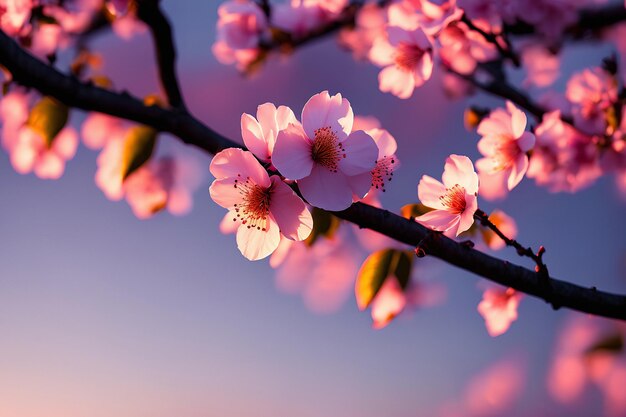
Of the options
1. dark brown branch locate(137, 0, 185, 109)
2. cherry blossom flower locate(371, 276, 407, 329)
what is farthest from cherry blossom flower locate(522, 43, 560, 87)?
dark brown branch locate(137, 0, 185, 109)

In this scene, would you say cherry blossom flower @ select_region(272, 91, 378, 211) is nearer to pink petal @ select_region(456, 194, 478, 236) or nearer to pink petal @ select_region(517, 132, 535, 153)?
pink petal @ select_region(456, 194, 478, 236)

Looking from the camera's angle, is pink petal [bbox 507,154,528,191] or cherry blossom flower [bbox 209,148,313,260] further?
pink petal [bbox 507,154,528,191]

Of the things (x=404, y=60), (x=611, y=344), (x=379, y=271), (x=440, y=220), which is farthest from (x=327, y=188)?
(x=611, y=344)

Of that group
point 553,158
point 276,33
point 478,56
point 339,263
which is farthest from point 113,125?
point 553,158

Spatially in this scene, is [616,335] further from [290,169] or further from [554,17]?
[290,169]

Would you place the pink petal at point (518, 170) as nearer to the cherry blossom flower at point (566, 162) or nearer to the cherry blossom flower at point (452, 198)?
the cherry blossom flower at point (452, 198)

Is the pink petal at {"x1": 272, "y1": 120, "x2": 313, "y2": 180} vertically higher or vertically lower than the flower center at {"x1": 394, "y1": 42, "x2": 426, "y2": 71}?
higher

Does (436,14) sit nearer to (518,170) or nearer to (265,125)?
(518,170)
